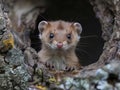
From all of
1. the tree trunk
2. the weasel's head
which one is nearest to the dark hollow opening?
the weasel's head

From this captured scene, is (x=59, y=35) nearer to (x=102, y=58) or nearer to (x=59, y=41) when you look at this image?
(x=59, y=41)

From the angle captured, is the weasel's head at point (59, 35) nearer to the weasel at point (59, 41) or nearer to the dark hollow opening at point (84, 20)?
the weasel at point (59, 41)

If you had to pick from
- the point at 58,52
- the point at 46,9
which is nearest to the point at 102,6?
the point at 58,52

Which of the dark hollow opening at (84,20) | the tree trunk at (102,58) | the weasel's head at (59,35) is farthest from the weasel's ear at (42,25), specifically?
the dark hollow opening at (84,20)

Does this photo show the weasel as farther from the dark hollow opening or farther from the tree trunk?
the dark hollow opening

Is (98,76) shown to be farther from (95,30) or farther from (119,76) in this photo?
(95,30)

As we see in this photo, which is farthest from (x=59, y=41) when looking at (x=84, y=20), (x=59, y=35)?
(x=84, y=20)
